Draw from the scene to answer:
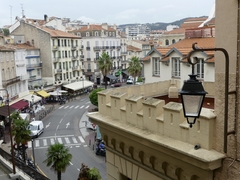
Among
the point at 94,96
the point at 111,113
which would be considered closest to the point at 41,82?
the point at 94,96

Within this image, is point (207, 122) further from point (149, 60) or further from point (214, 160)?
point (149, 60)

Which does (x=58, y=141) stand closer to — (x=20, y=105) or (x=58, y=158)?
(x=20, y=105)

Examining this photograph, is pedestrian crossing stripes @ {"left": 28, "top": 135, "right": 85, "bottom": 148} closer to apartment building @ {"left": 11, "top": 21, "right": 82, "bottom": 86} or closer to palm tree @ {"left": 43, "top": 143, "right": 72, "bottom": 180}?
palm tree @ {"left": 43, "top": 143, "right": 72, "bottom": 180}

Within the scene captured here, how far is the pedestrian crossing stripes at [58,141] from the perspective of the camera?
3347 centimetres

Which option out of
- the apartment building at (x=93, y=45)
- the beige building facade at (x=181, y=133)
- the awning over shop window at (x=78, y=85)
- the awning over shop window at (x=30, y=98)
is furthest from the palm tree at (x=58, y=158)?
the apartment building at (x=93, y=45)

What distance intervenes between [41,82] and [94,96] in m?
20.3

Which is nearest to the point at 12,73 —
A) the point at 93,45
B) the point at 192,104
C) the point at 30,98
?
the point at 30,98

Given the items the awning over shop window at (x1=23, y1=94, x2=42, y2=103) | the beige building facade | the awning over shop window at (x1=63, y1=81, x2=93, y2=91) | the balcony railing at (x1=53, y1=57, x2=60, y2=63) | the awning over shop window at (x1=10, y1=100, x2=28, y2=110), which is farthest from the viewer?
the awning over shop window at (x1=63, y1=81, x2=93, y2=91)

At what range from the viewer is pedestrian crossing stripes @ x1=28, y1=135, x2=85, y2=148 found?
110 ft

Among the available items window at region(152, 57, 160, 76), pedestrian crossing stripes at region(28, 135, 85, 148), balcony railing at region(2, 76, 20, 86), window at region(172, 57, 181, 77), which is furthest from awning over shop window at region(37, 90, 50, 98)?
window at region(172, 57, 181, 77)

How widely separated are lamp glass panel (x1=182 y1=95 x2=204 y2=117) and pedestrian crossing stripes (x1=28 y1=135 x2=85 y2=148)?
1194 inches

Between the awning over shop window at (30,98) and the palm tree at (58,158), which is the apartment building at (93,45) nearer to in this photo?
the awning over shop window at (30,98)

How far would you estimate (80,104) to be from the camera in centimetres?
5562

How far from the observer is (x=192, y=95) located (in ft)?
13.3
